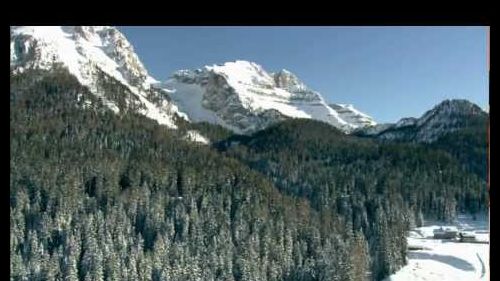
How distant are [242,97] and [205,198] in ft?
388

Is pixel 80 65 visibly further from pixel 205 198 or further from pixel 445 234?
pixel 445 234

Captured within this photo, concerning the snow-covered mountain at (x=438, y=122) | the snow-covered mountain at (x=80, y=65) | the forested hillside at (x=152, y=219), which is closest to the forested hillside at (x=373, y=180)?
the forested hillside at (x=152, y=219)

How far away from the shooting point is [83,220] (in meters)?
39.8

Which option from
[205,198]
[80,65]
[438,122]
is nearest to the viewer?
[205,198]

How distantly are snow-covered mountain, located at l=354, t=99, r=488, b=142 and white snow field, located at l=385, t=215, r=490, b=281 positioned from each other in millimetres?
37343

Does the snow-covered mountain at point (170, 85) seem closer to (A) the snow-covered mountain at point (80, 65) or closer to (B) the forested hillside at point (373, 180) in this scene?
(A) the snow-covered mountain at point (80, 65)

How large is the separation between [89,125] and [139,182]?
17.8 meters

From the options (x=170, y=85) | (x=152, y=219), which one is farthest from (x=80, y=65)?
(x=170, y=85)

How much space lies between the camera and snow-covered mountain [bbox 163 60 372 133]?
509 ft

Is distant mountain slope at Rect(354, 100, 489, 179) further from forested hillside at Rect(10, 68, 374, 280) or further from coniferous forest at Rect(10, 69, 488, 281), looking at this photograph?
forested hillside at Rect(10, 68, 374, 280)

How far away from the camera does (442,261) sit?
3956cm

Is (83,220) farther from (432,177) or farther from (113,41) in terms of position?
(113,41)

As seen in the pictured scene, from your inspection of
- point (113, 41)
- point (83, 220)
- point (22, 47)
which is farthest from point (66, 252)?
point (113, 41)

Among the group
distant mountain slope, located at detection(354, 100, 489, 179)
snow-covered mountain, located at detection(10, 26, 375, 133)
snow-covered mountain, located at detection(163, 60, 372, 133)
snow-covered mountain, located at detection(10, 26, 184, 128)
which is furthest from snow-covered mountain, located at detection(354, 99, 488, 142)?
snow-covered mountain, located at detection(163, 60, 372, 133)
